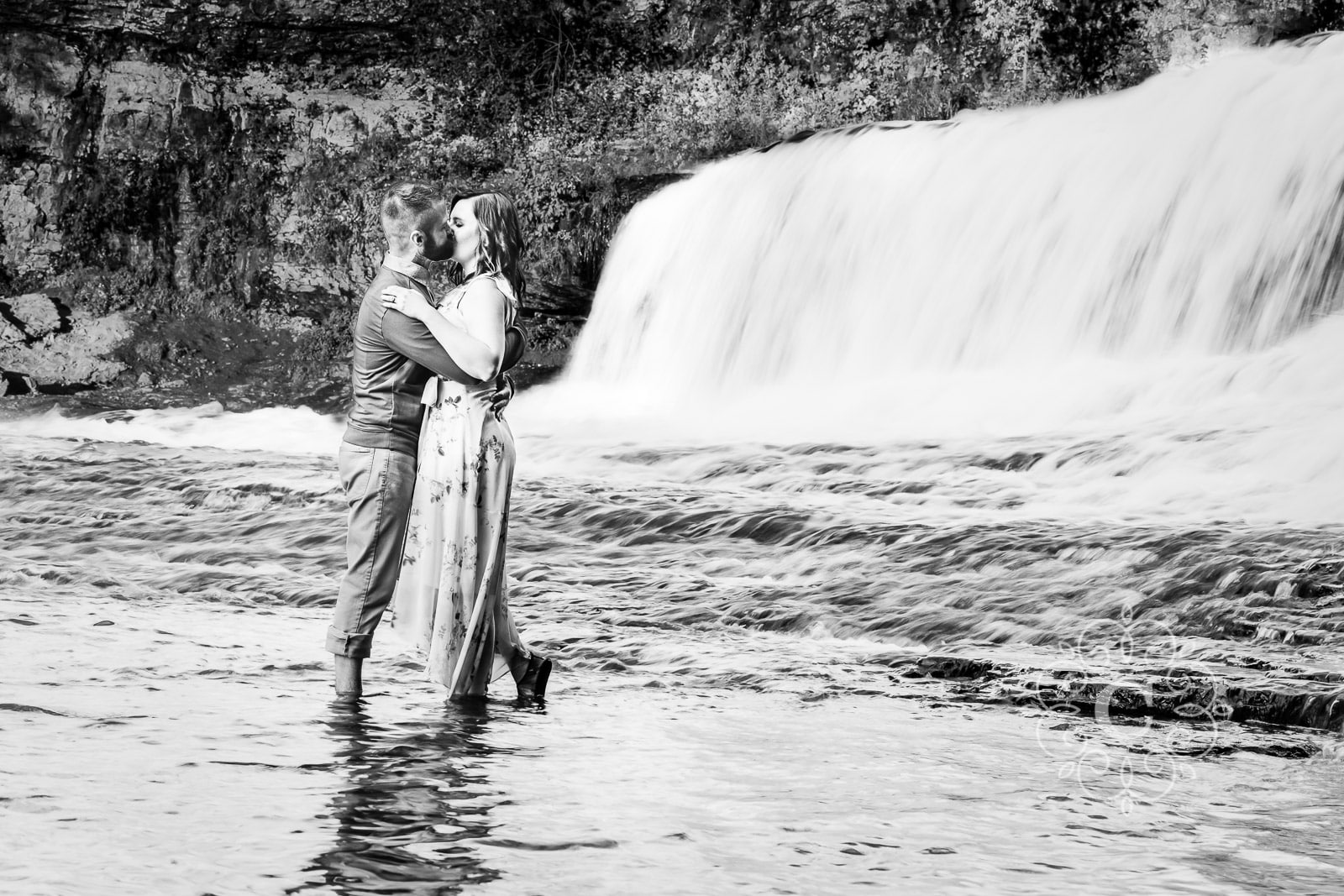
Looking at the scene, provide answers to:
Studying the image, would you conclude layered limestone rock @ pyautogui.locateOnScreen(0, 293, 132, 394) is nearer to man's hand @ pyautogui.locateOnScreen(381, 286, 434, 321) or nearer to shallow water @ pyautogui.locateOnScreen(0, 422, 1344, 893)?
shallow water @ pyautogui.locateOnScreen(0, 422, 1344, 893)

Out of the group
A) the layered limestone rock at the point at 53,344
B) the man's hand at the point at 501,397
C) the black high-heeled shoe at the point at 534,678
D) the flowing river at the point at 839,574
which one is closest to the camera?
the flowing river at the point at 839,574

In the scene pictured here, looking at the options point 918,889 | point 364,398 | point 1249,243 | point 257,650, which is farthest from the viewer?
point 1249,243

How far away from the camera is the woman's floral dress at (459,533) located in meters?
4.23

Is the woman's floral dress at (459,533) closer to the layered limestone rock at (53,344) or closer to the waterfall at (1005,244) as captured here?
the waterfall at (1005,244)

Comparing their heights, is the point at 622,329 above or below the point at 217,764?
above

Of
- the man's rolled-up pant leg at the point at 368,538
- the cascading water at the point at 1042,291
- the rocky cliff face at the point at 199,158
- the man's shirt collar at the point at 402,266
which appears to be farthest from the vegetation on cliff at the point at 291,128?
the man's rolled-up pant leg at the point at 368,538

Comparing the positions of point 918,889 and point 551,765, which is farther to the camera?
point 551,765

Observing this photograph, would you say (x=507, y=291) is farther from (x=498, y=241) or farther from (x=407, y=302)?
(x=407, y=302)

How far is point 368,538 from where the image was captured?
13.8 feet

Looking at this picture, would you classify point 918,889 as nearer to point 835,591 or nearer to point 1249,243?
point 835,591

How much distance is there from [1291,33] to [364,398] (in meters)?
13.5

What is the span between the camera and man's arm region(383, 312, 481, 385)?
4.11 metres

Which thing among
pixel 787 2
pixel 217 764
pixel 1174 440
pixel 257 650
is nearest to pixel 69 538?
pixel 257 650

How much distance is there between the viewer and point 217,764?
3.47 meters
